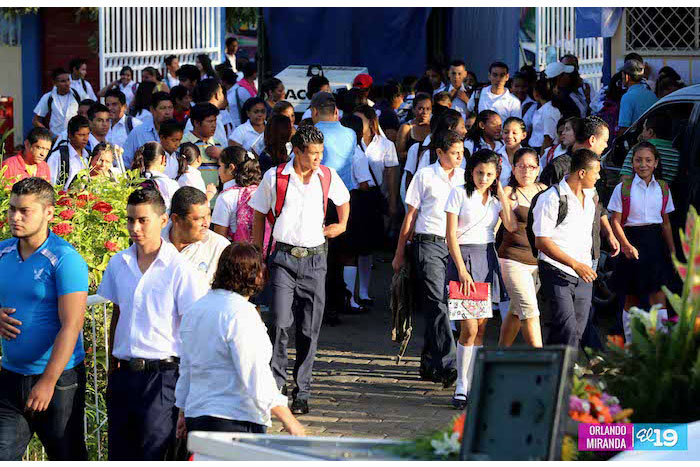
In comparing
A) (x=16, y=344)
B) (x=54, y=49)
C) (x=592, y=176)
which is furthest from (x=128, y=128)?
(x=54, y=49)

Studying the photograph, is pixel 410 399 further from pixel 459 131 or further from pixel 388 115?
pixel 388 115

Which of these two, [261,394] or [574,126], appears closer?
[261,394]

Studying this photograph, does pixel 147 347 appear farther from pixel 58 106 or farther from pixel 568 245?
pixel 58 106

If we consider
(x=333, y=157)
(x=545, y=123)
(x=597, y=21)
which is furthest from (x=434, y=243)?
(x=597, y=21)

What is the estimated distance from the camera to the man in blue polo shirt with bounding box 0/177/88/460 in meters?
5.75

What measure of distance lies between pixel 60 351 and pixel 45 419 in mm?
423

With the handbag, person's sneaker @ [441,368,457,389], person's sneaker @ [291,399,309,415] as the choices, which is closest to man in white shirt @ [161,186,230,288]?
person's sneaker @ [291,399,309,415]

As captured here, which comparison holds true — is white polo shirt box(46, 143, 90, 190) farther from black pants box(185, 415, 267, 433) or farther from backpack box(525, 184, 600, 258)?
black pants box(185, 415, 267, 433)

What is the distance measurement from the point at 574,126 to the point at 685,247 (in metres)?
5.37

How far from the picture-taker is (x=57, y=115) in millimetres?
15844

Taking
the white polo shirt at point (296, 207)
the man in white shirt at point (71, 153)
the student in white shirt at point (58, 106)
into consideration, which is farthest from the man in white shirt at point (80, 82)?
the white polo shirt at point (296, 207)

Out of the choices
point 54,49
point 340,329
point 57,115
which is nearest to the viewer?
point 340,329

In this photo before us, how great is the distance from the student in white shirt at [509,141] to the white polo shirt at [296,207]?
263 centimetres

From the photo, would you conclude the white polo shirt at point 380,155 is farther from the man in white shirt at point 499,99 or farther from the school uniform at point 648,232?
the school uniform at point 648,232
